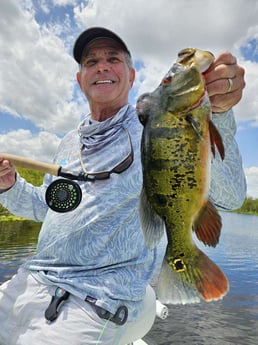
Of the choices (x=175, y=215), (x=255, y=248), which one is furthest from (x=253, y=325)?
(x=255, y=248)

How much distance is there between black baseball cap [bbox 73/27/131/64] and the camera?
143 inches

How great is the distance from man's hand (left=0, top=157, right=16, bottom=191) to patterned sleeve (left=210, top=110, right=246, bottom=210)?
196cm

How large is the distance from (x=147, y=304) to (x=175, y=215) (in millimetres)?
1616

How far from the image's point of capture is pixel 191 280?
2004 millimetres

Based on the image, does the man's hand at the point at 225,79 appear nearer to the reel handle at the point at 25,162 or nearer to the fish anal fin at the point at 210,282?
the fish anal fin at the point at 210,282

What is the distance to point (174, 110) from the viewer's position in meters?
A: 1.98

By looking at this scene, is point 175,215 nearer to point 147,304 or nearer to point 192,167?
point 192,167

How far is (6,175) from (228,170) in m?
2.28

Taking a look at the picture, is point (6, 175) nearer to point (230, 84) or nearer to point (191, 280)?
point (191, 280)

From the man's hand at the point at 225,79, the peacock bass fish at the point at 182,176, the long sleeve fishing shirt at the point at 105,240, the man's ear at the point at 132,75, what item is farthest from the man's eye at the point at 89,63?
the man's hand at the point at 225,79

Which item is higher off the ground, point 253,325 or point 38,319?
→ point 38,319

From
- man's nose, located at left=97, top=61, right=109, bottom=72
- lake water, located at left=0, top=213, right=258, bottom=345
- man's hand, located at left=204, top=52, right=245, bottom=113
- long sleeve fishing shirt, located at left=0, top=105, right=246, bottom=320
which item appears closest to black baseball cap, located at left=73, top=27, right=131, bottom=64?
man's nose, located at left=97, top=61, right=109, bottom=72

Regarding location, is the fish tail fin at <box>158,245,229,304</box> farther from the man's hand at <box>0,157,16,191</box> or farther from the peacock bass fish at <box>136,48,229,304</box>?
the man's hand at <box>0,157,16,191</box>

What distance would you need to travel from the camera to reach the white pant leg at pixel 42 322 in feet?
9.50
